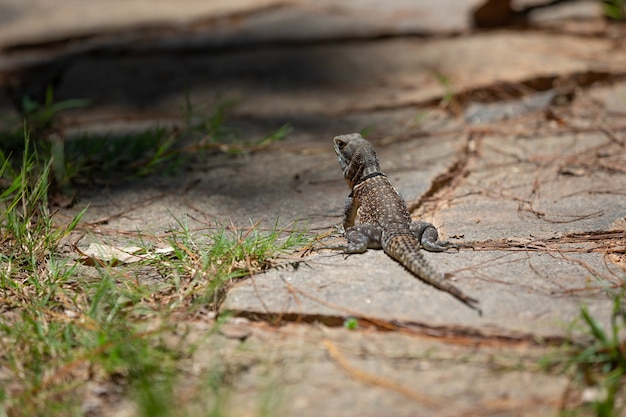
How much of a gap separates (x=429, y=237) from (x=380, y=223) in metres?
0.32

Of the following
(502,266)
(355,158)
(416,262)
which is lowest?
(502,266)

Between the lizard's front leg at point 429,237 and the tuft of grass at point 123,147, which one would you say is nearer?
Result: the lizard's front leg at point 429,237

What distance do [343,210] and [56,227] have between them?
1883mm

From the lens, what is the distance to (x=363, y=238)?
13.2 feet

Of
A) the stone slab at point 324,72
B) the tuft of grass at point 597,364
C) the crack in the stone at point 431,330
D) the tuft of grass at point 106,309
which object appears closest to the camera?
the tuft of grass at point 597,364

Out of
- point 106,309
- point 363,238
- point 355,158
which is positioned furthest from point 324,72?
point 106,309

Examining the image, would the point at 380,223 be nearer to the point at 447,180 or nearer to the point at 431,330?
the point at 431,330

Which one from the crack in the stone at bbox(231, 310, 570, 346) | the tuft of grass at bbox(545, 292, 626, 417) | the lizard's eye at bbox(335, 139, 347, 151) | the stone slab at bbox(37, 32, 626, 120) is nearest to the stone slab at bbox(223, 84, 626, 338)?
the crack in the stone at bbox(231, 310, 570, 346)

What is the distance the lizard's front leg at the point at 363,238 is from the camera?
3.96 m

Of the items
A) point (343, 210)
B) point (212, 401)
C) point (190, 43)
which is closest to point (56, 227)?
point (343, 210)

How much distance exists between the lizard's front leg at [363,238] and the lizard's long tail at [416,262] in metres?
0.11

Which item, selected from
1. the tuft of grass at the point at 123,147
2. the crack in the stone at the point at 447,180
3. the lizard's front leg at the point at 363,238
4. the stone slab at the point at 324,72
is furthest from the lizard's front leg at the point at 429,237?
the stone slab at the point at 324,72

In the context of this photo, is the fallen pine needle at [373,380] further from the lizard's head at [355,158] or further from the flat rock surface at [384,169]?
the lizard's head at [355,158]

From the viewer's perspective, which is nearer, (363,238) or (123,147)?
(363,238)
